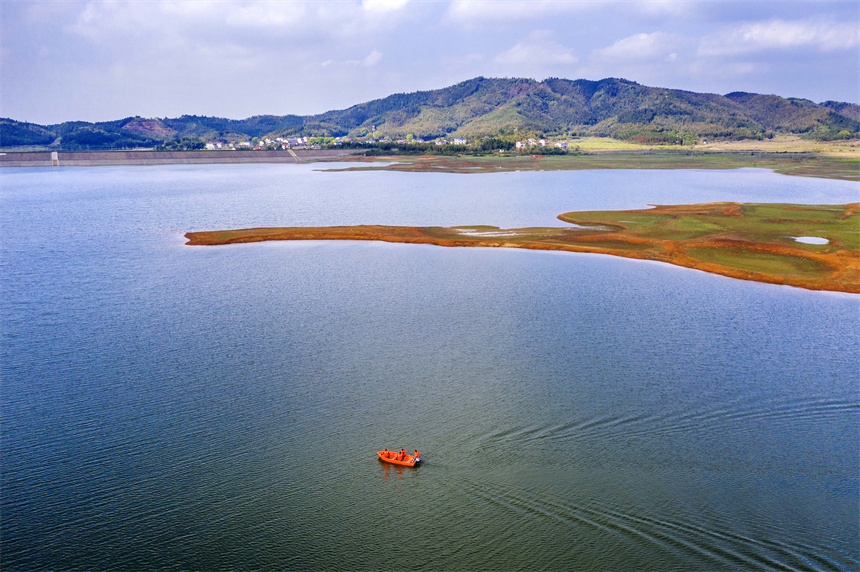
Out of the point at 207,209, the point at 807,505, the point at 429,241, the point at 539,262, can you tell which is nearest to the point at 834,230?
the point at 539,262

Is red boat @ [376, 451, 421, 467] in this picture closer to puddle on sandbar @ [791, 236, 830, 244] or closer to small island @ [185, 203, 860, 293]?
small island @ [185, 203, 860, 293]

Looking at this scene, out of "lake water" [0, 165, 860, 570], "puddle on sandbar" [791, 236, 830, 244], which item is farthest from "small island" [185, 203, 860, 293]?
"lake water" [0, 165, 860, 570]

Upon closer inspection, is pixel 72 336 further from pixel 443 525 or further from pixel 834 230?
pixel 834 230

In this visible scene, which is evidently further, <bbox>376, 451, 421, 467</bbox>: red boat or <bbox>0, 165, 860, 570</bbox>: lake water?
<bbox>376, 451, 421, 467</bbox>: red boat

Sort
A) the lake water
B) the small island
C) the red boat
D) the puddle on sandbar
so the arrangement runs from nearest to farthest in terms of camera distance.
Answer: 1. the lake water
2. the red boat
3. the small island
4. the puddle on sandbar

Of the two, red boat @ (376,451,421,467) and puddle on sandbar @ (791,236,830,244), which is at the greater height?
puddle on sandbar @ (791,236,830,244)

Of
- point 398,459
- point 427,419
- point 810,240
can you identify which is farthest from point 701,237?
point 398,459

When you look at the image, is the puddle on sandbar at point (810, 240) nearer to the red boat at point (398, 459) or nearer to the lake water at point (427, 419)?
the lake water at point (427, 419)
